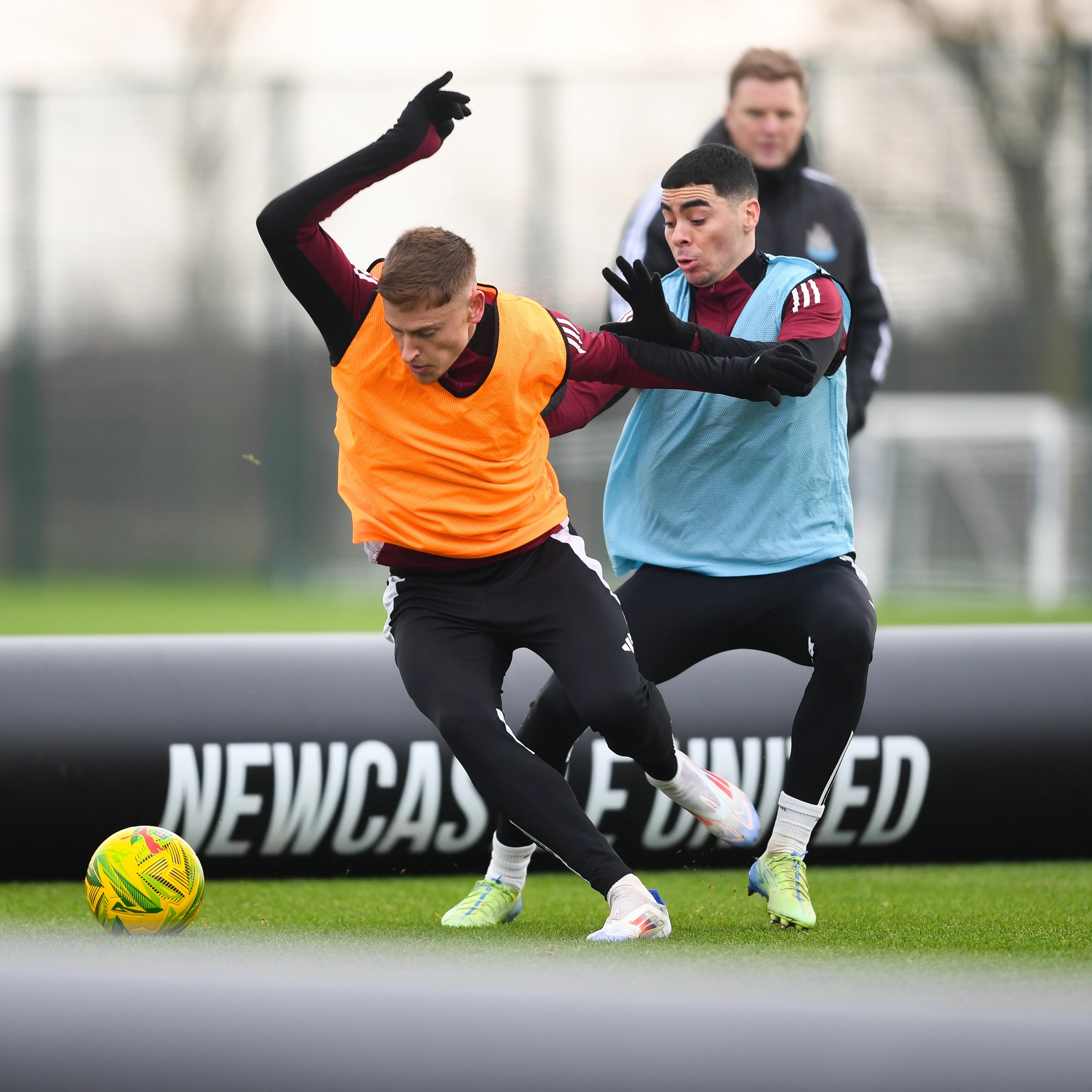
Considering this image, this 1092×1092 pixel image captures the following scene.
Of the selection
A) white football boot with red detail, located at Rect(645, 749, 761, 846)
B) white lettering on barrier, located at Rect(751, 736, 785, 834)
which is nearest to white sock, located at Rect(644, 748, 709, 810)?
white football boot with red detail, located at Rect(645, 749, 761, 846)

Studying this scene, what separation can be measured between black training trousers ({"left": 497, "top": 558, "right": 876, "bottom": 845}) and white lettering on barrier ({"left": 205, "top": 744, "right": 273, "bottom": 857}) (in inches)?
34.1

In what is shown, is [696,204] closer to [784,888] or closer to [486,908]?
[784,888]

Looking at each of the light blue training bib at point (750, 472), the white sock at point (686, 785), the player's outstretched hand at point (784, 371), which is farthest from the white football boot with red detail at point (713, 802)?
the player's outstretched hand at point (784, 371)

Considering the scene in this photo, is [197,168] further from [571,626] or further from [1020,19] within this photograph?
[571,626]

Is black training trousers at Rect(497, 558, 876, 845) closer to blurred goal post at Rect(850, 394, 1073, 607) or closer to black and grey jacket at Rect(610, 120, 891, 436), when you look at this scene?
black and grey jacket at Rect(610, 120, 891, 436)

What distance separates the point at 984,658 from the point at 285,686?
2.11 m

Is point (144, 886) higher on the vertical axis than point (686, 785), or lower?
lower

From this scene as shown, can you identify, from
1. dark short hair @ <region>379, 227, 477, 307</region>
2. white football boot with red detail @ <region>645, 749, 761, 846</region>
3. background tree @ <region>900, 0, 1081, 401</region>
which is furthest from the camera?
background tree @ <region>900, 0, 1081, 401</region>

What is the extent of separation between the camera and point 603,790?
14.8 ft

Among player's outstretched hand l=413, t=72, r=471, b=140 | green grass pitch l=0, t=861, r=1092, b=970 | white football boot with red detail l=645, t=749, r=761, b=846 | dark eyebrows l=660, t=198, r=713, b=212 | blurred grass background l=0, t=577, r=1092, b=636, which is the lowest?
blurred grass background l=0, t=577, r=1092, b=636

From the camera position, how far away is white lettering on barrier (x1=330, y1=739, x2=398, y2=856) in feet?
14.5


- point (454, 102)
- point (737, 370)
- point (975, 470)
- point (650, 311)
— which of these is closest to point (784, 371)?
point (737, 370)

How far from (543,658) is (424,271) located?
89 cm

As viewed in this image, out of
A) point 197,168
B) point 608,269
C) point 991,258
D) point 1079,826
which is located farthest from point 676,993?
point 197,168
